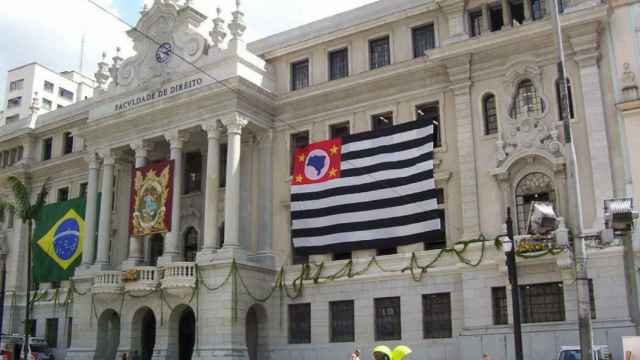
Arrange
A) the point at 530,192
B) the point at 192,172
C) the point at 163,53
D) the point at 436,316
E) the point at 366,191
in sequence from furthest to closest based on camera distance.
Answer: the point at 192,172 < the point at 163,53 < the point at 366,191 < the point at 436,316 < the point at 530,192

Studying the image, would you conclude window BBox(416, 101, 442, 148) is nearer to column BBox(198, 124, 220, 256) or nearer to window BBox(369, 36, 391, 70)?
window BBox(369, 36, 391, 70)

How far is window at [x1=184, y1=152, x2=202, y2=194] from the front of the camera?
4378 cm

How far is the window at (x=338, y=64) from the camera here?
40062mm

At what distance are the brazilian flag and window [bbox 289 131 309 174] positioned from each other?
14948 millimetres

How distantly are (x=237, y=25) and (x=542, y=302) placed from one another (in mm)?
22116

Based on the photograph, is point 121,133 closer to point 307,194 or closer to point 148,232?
point 148,232

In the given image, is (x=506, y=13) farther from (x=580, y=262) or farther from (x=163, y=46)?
(x=580, y=262)

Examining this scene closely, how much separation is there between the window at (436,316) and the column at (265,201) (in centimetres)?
912

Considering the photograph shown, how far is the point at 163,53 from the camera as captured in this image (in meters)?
42.2

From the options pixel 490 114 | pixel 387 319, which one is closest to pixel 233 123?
pixel 387 319

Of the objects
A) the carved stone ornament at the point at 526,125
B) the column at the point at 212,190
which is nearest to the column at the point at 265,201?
the column at the point at 212,190

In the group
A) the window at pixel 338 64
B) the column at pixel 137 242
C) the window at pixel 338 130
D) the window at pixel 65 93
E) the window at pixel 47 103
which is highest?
the window at pixel 65 93

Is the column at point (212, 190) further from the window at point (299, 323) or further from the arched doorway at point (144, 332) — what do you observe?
the arched doorway at point (144, 332)

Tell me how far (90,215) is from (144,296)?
771 centimetres
